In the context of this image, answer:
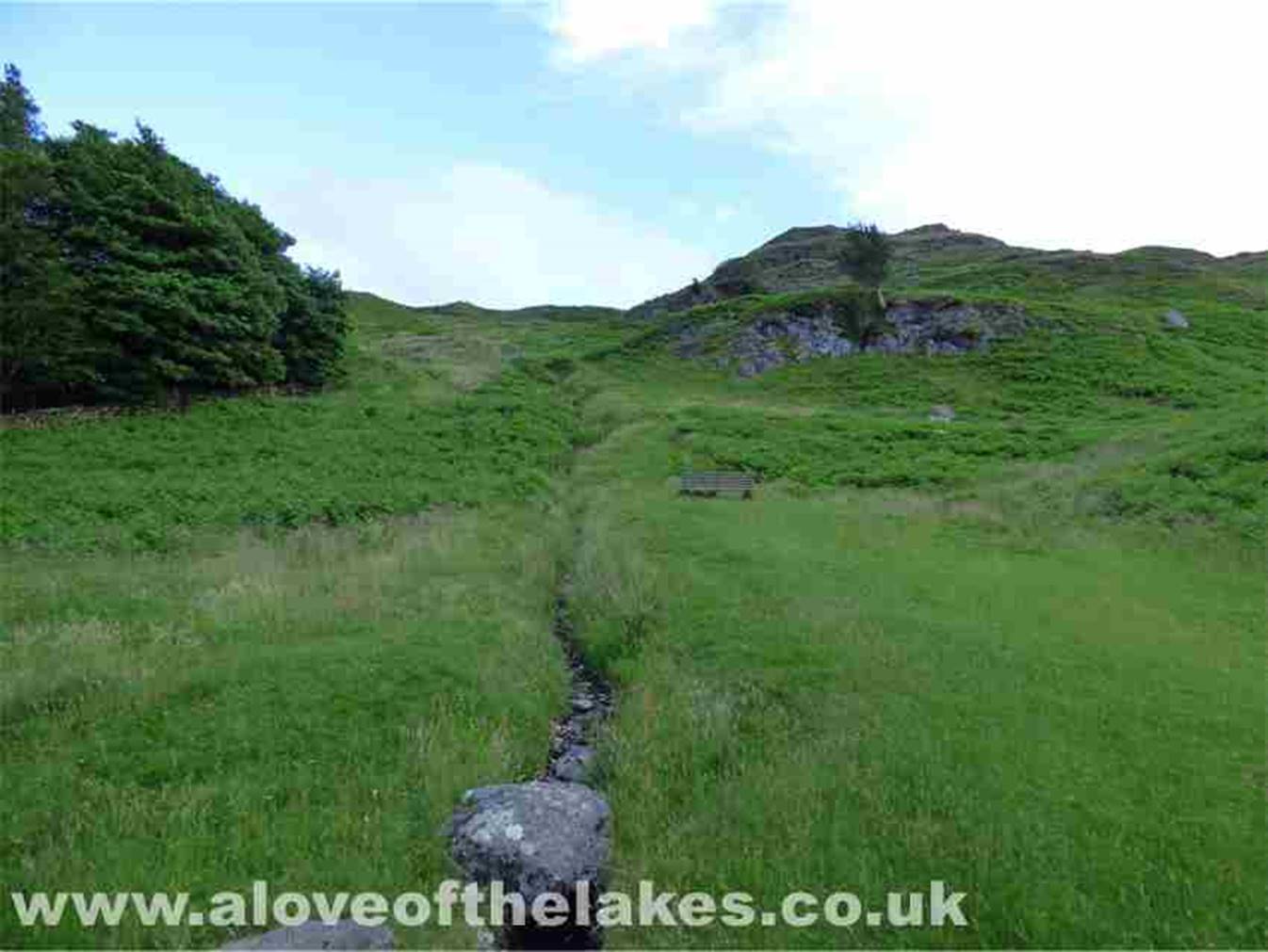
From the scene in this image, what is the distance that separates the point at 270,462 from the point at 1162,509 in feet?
104

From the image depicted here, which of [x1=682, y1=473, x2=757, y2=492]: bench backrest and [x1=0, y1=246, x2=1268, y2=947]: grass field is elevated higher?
[x1=682, y1=473, x2=757, y2=492]: bench backrest

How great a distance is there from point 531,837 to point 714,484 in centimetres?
2280

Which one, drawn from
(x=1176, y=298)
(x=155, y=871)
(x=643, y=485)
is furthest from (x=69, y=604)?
(x=1176, y=298)

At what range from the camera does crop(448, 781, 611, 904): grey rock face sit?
743 cm

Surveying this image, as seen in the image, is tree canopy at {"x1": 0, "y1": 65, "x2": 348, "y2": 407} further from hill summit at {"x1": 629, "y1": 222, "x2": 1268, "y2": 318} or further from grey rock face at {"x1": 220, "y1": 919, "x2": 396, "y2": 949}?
hill summit at {"x1": 629, "y1": 222, "x2": 1268, "y2": 318}

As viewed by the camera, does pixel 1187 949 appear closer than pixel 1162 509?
Result: Yes

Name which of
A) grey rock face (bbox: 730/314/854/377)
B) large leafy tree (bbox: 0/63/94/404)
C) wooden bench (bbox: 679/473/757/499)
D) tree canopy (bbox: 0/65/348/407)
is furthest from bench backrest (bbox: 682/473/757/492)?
grey rock face (bbox: 730/314/854/377)

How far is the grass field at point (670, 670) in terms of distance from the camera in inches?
288

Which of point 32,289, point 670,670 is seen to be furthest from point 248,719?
point 32,289

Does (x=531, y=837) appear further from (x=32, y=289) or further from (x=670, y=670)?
(x=32, y=289)

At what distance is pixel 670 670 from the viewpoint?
12.5m

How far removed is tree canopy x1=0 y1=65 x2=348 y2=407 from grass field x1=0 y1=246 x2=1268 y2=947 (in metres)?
3.14

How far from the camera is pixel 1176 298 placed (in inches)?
2894

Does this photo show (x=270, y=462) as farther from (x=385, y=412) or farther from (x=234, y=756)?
(x=234, y=756)
